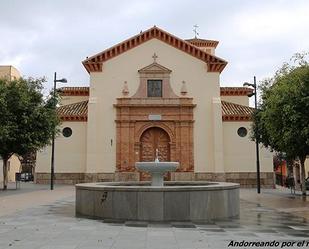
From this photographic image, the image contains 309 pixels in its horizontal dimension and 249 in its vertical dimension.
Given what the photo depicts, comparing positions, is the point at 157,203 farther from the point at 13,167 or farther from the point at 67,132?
the point at 13,167

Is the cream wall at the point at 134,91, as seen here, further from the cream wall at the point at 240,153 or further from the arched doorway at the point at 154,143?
the arched doorway at the point at 154,143

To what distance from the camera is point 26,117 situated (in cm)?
2608

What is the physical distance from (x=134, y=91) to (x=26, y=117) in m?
10.2

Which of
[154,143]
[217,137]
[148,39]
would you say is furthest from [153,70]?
[217,137]

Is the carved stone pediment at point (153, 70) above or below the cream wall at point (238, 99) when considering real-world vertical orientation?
above

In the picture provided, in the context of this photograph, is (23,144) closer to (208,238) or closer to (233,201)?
(233,201)

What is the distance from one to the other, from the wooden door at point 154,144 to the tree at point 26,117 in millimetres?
8197

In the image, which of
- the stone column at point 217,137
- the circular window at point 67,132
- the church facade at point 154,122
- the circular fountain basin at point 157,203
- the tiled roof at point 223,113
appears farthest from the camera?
the circular window at point 67,132

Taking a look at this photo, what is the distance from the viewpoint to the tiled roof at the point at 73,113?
Result: 1356 inches

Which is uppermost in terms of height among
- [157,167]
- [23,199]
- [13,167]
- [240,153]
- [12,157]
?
[12,157]

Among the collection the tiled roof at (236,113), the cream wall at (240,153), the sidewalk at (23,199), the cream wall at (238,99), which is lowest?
the sidewalk at (23,199)

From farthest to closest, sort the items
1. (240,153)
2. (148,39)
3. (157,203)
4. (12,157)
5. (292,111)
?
(12,157)
(148,39)
(240,153)
(292,111)
(157,203)

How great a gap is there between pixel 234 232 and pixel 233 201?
3.37 meters

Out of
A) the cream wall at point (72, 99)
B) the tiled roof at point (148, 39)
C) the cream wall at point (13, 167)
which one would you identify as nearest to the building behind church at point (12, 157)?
the cream wall at point (13, 167)
